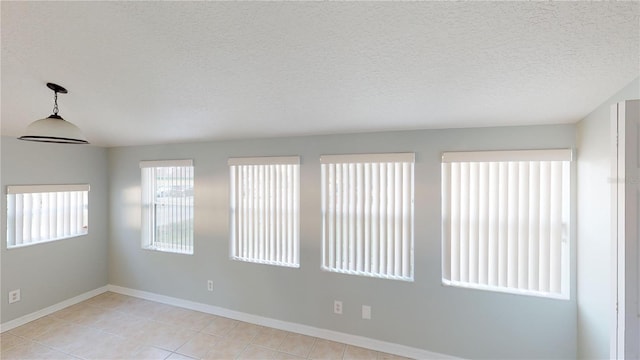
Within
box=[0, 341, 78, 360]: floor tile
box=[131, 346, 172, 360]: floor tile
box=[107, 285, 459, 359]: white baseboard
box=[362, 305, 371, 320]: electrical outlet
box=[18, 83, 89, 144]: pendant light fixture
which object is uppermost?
box=[18, 83, 89, 144]: pendant light fixture

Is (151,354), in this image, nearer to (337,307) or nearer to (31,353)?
(31,353)

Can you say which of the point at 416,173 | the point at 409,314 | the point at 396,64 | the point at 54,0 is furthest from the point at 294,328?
the point at 54,0

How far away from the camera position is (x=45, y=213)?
10.6 ft

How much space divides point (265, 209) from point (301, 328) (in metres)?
1.36

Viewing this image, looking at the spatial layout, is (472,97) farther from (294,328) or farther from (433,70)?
(294,328)

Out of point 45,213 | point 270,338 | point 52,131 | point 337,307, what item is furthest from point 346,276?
point 45,213

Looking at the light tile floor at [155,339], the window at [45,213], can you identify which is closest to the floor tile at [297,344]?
the light tile floor at [155,339]

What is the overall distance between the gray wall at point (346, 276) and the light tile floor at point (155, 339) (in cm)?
20

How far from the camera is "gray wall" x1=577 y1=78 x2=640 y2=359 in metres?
1.63

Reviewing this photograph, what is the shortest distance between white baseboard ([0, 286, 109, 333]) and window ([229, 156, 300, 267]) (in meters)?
2.31

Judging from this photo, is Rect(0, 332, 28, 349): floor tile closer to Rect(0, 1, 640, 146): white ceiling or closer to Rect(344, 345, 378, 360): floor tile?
Rect(0, 1, 640, 146): white ceiling

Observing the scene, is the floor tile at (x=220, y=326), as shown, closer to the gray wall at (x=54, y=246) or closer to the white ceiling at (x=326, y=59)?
the gray wall at (x=54, y=246)

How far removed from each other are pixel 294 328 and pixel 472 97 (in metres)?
2.77

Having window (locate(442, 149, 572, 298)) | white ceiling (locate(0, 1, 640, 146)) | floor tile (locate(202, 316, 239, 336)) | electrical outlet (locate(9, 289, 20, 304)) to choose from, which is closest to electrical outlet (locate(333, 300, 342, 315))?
window (locate(442, 149, 572, 298))
